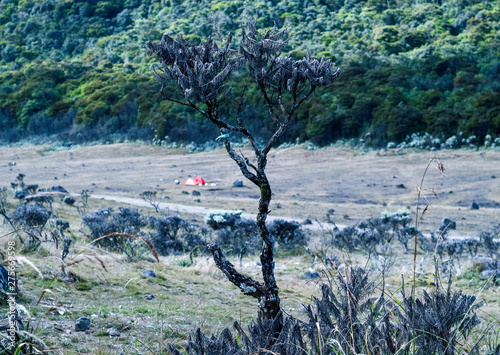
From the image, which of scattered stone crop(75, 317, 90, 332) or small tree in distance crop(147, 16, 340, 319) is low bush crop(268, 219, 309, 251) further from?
small tree in distance crop(147, 16, 340, 319)

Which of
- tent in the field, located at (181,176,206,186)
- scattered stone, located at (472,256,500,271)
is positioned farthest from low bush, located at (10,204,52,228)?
tent in the field, located at (181,176,206,186)

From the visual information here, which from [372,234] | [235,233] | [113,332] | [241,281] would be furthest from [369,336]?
[235,233]

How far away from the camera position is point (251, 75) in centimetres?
348

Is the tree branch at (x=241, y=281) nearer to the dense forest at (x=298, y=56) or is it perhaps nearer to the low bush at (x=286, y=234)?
the low bush at (x=286, y=234)

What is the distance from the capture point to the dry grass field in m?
4.19

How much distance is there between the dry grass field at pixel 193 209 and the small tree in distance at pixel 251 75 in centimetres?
37

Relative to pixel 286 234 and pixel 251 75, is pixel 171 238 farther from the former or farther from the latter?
pixel 251 75

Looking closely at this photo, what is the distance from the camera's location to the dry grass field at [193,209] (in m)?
4.19

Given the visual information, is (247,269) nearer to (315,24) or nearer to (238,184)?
(238,184)

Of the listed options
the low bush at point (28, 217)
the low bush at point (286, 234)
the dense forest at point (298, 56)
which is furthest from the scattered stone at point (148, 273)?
the dense forest at point (298, 56)

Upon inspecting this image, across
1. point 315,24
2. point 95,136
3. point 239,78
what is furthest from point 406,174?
point 315,24

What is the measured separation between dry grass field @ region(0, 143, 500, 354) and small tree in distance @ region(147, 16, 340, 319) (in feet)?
1.22

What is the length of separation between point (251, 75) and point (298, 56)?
40966 mm

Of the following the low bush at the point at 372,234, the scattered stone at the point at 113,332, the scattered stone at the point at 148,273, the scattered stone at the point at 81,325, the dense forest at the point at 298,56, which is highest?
the dense forest at the point at 298,56
